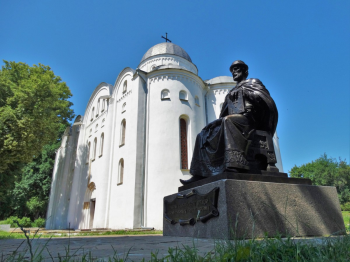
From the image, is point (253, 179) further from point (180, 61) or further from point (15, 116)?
point (180, 61)

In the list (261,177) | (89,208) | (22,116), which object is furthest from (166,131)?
(261,177)

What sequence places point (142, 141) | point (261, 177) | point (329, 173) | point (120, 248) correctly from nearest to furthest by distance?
point (120, 248)
point (261, 177)
point (142, 141)
point (329, 173)

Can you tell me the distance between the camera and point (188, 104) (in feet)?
55.6

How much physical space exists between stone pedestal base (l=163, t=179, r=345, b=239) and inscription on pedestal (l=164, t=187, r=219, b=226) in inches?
2.2

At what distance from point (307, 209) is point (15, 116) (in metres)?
15.2

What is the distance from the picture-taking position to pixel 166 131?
620 inches

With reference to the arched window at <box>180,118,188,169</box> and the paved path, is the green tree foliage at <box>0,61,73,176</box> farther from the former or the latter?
the paved path

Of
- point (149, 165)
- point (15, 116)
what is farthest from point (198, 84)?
point (15, 116)

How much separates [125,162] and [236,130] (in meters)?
12.9

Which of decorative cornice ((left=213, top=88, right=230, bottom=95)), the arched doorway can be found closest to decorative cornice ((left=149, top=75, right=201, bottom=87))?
decorative cornice ((left=213, top=88, right=230, bottom=95))

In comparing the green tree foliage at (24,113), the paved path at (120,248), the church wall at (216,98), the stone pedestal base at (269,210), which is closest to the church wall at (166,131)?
the church wall at (216,98)

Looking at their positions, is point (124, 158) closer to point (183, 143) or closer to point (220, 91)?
point (183, 143)

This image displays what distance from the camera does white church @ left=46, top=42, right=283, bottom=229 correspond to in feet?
48.2

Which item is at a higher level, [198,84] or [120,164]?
[198,84]
